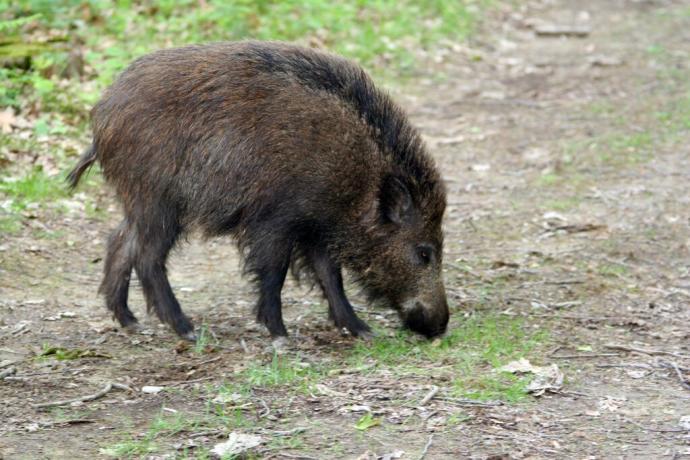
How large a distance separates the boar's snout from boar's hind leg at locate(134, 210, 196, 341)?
3.69 feet

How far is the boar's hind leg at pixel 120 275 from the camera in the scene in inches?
209

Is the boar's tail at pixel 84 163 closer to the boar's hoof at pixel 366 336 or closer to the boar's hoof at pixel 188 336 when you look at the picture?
the boar's hoof at pixel 188 336

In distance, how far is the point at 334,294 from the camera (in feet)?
17.7

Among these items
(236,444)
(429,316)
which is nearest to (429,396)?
(236,444)

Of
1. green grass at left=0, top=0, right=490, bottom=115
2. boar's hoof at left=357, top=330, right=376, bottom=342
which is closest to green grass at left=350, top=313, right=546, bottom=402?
boar's hoof at left=357, top=330, right=376, bottom=342

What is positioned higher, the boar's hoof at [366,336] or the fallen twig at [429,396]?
the fallen twig at [429,396]

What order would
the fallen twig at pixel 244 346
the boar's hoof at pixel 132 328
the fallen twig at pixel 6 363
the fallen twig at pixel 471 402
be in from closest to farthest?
the fallen twig at pixel 471 402
the fallen twig at pixel 6 363
the fallen twig at pixel 244 346
the boar's hoof at pixel 132 328

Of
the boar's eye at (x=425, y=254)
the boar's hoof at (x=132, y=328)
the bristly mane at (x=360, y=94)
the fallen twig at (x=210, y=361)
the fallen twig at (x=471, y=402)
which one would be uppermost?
the bristly mane at (x=360, y=94)

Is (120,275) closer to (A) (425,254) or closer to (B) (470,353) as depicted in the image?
(A) (425,254)

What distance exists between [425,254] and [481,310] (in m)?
0.54

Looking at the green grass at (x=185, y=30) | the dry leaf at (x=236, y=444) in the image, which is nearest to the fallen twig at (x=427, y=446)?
the dry leaf at (x=236, y=444)

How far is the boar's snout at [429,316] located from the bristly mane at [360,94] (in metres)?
0.61

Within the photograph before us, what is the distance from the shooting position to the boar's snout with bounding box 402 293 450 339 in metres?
5.20

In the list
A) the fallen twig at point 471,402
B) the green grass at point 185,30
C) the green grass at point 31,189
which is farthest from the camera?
the green grass at point 185,30
